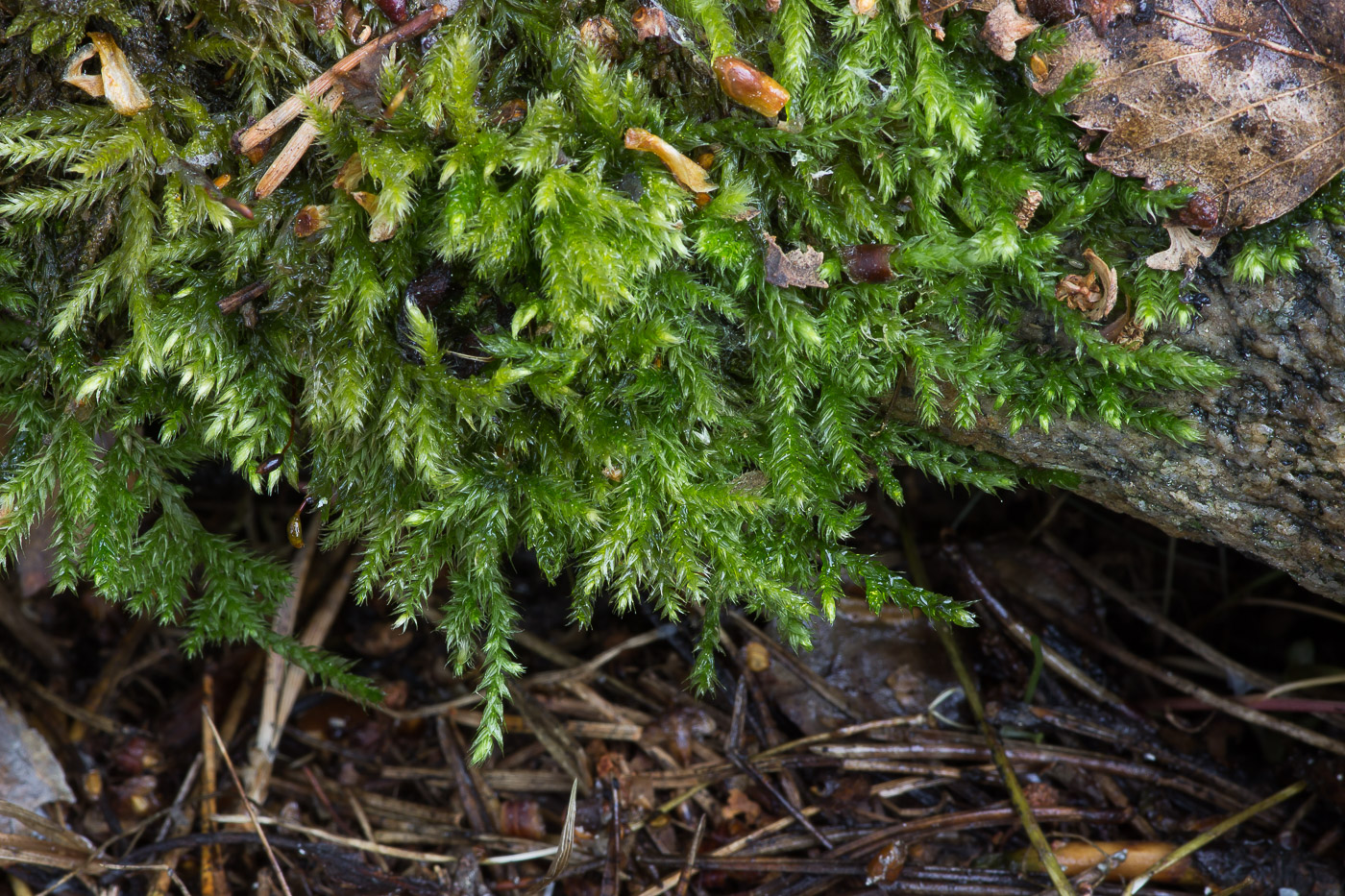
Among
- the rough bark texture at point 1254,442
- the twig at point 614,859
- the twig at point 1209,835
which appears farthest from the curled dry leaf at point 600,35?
the twig at point 1209,835

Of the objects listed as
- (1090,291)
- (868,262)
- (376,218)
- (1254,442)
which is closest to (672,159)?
(868,262)

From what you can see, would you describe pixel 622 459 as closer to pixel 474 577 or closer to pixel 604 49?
pixel 474 577

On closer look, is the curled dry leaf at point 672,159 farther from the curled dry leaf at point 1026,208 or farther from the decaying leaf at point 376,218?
the curled dry leaf at point 1026,208

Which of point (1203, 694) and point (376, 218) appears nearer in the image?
point (376, 218)

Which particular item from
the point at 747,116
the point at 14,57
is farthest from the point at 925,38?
the point at 14,57

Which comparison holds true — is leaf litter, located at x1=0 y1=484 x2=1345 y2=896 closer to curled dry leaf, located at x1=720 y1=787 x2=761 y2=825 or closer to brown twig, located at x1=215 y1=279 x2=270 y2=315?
curled dry leaf, located at x1=720 y1=787 x2=761 y2=825

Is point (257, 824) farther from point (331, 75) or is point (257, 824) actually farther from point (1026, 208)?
point (1026, 208)
